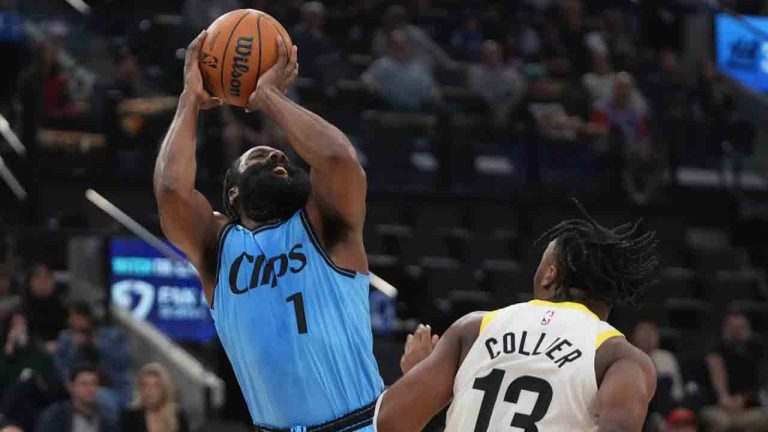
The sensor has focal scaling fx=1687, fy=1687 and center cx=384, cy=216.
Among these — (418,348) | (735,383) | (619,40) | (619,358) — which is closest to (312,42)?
(619,40)

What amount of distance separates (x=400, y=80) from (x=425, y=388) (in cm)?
1097

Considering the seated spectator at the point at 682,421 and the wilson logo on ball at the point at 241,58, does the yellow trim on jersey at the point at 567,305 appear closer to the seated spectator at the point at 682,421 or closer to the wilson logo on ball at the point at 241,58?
the wilson logo on ball at the point at 241,58

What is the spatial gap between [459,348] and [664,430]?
7.54 meters

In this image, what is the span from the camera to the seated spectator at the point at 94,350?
11828 millimetres

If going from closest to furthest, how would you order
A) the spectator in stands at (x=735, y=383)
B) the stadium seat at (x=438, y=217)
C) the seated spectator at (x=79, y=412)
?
the seated spectator at (x=79, y=412) → the spectator in stands at (x=735, y=383) → the stadium seat at (x=438, y=217)

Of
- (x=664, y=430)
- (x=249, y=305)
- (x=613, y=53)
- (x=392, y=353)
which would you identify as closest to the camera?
(x=249, y=305)

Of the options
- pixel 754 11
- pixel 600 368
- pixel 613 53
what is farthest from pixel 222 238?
pixel 754 11

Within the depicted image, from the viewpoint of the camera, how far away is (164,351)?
41.8ft

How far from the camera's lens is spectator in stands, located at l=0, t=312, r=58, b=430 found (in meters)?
11.2

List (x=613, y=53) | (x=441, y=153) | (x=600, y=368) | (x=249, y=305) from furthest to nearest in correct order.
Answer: (x=613, y=53), (x=441, y=153), (x=249, y=305), (x=600, y=368)

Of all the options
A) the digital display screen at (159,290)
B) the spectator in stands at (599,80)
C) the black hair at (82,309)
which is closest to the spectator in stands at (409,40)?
the spectator in stands at (599,80)

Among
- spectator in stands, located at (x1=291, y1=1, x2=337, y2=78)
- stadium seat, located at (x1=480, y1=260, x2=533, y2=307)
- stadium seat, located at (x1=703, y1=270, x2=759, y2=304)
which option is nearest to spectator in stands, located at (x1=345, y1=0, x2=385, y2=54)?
spectator in stands, located at (x1=291, y1=1, x2=337, y2=78)

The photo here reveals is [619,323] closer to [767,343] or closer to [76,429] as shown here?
[767,343]

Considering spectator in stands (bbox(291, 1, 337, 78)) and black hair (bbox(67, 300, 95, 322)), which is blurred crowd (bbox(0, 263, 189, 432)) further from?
spectator in stands (bbox(291, 1, 337, 78))
